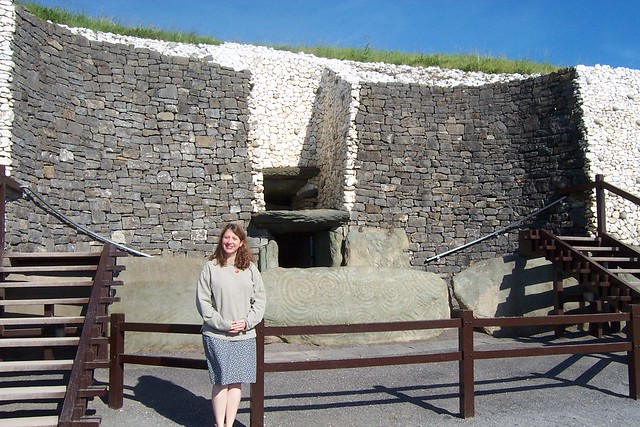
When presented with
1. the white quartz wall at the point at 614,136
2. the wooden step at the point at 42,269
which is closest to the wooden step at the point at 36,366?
the wooden step at the point at 42,269

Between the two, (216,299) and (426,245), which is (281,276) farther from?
(216,299)

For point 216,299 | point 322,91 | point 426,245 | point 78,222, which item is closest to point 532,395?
point 216,299

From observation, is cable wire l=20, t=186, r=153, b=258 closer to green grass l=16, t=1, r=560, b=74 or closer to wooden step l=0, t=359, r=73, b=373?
wooden step l=0, t=359, r=73, b=373

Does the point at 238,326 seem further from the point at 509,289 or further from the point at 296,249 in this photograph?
the point at 296,249

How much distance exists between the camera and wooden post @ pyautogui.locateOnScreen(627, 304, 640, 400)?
19.5 feet

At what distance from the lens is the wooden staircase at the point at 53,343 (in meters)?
4.75

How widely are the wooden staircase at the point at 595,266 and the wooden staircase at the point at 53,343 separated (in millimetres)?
6713

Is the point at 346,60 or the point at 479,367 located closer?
the point at 479,367

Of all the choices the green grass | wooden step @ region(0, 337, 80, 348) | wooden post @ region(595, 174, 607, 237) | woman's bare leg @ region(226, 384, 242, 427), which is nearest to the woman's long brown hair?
woman's bare leg @ region(226, 384, 242, 427)

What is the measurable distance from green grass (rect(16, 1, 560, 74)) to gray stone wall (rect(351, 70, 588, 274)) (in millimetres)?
2962

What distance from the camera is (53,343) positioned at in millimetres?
5523

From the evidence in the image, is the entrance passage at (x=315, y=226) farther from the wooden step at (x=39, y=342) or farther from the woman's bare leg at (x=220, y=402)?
the woman's bare leg at (x=220, y=402)

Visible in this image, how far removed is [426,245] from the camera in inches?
487

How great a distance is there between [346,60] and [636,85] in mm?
7046
